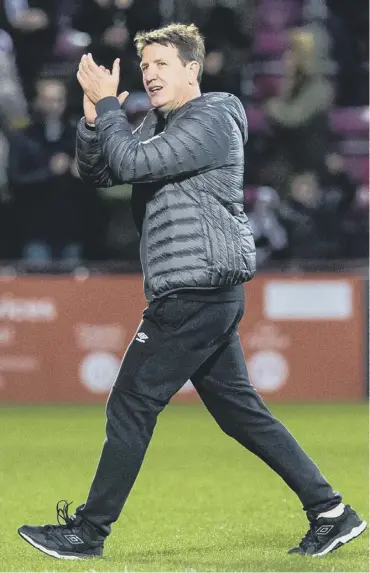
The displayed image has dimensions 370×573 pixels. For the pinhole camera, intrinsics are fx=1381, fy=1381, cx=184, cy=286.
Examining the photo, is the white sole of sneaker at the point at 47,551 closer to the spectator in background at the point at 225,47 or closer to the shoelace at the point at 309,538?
the shoelace at the point at 309,538

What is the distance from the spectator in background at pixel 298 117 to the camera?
48.2ft

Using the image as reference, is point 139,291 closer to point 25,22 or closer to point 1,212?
point 1,212

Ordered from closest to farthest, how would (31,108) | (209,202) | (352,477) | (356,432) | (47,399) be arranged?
(209,202) < (352,477) < (356,432) < (47,399) < (31,108)

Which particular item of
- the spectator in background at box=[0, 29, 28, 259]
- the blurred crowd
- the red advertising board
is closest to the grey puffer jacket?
the red advertising board

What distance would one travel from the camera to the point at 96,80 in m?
6.00

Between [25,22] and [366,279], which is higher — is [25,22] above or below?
above

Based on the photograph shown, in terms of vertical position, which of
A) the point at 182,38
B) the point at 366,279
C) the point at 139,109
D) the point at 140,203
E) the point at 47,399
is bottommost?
the point at 47,399

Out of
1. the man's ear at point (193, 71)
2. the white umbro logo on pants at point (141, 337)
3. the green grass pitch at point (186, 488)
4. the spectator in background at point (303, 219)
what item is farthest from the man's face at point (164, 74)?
the spectator in background at point (303, 219)

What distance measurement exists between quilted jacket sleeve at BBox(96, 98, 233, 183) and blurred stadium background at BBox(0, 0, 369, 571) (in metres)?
6.13

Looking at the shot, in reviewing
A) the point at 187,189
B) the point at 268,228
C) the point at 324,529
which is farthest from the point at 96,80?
the point at 268,228

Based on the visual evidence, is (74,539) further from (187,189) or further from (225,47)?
(225,47)

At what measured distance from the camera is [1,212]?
14.0 metres

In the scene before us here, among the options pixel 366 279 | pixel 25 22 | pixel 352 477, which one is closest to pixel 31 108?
pixel 25 22

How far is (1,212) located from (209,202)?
27.3 feet
